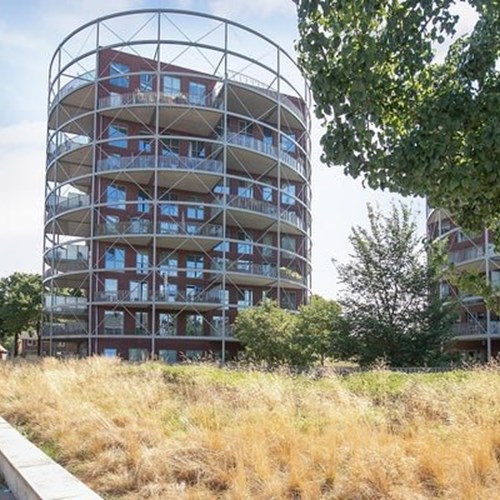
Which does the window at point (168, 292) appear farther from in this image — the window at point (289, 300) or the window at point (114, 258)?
the window at point (289, 300)

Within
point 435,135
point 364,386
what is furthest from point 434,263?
point 364,386

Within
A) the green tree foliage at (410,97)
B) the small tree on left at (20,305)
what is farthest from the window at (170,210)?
the green tree foliage at (410,97)

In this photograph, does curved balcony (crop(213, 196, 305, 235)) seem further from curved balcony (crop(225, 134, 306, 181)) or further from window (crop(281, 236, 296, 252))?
curved balcony (crop(225, 134, 306, 181))

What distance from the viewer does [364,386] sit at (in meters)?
12.3

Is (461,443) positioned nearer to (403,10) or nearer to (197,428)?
(197,428)

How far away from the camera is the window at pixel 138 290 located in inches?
1743

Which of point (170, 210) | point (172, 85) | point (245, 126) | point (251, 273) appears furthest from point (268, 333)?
point (172, 85)

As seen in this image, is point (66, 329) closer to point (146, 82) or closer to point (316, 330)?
point (146, 82)

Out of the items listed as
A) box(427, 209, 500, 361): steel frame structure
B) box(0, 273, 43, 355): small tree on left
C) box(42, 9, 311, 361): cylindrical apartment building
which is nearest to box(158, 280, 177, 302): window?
box(42, 9, 311, 361): cylindrical apartment building

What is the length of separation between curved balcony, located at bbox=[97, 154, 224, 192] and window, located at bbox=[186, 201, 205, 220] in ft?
8.34

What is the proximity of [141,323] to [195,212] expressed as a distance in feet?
34.2

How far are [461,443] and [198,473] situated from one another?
111 inches

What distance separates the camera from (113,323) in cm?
4450

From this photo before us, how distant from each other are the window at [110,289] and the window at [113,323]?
168 cm
